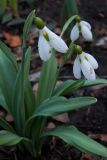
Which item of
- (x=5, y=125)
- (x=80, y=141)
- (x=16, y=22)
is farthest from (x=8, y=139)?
(x=16, y=22)

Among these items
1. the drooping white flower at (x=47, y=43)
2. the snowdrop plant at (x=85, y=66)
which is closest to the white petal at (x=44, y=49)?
the drooping white flower at (x=47, y=43)

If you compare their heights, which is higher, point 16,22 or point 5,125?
point 5,125

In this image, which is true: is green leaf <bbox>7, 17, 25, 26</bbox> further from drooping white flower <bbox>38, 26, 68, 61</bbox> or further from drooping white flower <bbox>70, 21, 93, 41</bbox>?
drooping white flower <bbox>38, 26, 68, 61</bbox>

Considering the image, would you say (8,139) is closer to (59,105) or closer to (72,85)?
(59,105)

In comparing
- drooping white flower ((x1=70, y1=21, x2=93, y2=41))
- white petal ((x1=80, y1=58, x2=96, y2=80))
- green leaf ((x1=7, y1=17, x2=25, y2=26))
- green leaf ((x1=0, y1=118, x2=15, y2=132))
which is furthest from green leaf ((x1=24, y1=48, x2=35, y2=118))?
green leaf ((x1=7, y1=17, x2=25, y2=26))

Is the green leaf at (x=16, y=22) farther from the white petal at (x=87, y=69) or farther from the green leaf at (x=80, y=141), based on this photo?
the white petal at (x=87, y=69)

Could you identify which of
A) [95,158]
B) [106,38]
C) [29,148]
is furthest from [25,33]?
[106,38]
